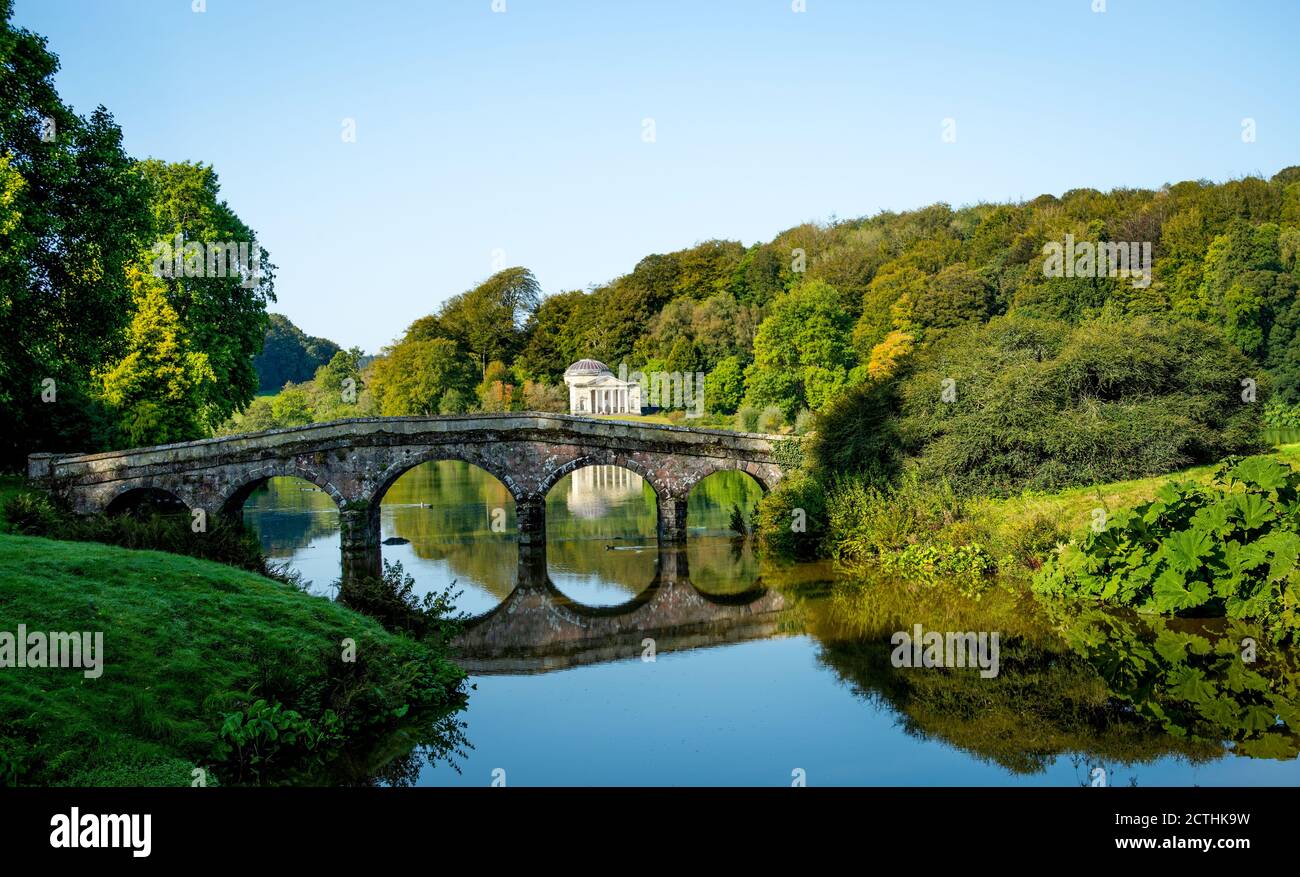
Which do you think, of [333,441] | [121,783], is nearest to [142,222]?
[333,441]

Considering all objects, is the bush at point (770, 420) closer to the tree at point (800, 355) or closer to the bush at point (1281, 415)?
the tree at point (800, 355)

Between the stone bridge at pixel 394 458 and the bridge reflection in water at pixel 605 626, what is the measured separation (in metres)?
5.11

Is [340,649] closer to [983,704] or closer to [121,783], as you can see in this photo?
[121,783]

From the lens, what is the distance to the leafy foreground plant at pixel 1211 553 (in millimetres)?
17031

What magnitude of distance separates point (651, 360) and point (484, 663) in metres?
62.7

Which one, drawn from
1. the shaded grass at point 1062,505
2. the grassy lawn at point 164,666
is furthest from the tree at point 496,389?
the grassy lawn at point 164,666

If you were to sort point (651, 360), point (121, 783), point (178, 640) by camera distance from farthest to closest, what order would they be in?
point (651, 360) → point (178, 640) → point (121, 783)

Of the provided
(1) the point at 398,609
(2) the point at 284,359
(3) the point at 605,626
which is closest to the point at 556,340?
(2) the point at 284,359

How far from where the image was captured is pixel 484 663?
1909 centimetres

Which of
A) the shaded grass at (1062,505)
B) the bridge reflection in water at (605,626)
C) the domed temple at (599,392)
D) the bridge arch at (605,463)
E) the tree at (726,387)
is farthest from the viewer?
the domed temple at (599,392)

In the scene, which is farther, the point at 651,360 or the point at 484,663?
the point at 651,360

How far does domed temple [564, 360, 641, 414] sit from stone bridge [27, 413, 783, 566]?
4887cm

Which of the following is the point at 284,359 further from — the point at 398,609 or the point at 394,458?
the point at 398,609

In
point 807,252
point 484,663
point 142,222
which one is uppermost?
point 807,252
